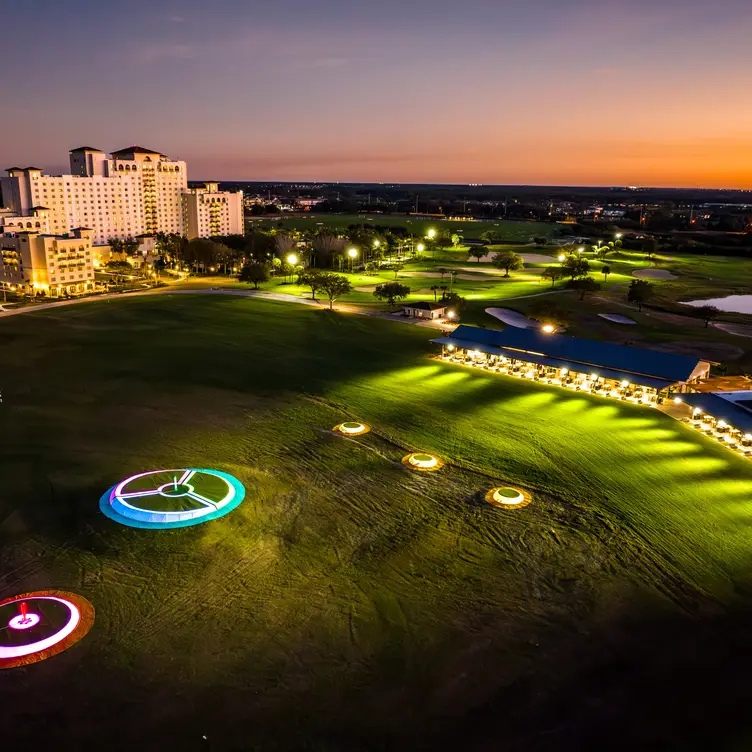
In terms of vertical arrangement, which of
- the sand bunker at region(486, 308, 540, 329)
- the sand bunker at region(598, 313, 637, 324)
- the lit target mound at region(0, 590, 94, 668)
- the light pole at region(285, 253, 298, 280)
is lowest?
the lit target mound at region(0, 590, 94, 668)

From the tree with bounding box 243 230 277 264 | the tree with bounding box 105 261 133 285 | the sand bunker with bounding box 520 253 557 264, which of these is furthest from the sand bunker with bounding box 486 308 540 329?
the tree with bounding box 105 261 133 285

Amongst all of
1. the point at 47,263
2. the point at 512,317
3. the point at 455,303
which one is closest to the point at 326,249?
the point at 47,263

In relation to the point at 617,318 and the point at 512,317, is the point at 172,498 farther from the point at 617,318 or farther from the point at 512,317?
the point at 617,318

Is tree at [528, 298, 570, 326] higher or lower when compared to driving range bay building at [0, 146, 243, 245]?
lower

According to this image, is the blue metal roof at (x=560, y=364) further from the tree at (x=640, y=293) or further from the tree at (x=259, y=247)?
the tree at (x=259, y=247)

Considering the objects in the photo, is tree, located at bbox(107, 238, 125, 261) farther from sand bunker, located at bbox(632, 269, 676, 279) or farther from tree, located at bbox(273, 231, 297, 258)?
sand bunker, located at bbox(632, 269, 676, 279)

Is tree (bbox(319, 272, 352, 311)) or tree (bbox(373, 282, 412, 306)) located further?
tree (bbox(319, 272, 352, 311))

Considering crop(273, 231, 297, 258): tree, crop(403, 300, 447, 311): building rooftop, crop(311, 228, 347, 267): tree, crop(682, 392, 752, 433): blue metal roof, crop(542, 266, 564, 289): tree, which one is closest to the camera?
crop(682, 392, 752, 433): blue metal roof
